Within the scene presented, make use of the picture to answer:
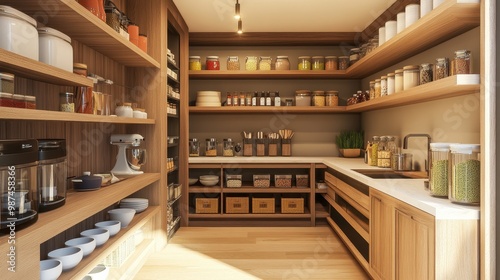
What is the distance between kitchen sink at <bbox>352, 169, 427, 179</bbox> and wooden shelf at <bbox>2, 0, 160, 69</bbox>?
2.04m

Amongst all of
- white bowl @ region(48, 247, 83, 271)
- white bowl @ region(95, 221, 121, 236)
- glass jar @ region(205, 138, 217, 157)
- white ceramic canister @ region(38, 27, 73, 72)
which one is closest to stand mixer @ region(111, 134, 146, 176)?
white bowl @ region(95, 221, 121, 236)

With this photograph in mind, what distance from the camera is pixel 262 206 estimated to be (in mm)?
4406

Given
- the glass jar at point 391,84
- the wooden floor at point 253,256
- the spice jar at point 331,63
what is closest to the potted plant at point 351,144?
the spice jar at point 331,63

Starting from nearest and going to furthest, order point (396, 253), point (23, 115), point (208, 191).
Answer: point (23, 115), point (396, 253), point (208, 191)

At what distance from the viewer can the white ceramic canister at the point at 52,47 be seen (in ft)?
5.32

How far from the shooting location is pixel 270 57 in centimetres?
473

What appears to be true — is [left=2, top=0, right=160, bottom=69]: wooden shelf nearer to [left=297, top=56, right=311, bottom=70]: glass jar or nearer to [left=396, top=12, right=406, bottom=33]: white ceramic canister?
[left=396, top=12, right=406, bottom=33]: white ceramic canister

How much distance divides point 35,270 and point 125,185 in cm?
106

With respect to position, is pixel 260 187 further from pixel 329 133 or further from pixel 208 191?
pixel 329 133

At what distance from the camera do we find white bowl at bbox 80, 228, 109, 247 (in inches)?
82.7

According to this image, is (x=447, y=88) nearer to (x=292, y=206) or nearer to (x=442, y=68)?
(x=442, y=68)

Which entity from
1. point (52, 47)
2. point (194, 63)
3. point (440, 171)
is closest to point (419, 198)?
point (440, 171)

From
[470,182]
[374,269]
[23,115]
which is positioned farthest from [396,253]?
[23,115]

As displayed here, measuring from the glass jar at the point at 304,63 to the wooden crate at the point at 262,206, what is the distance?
5.63 feet
